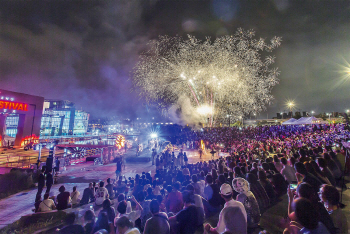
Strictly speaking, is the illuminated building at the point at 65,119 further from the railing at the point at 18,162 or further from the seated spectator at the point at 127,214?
the seated spectator at the point at 127,214

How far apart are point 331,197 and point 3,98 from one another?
113 ft

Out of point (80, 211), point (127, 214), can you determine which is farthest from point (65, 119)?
point (127, 214)

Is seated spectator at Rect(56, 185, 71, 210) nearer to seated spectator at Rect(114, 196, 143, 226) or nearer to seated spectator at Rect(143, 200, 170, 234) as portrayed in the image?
seated spectator at Rect(114, 196, 143, 226)

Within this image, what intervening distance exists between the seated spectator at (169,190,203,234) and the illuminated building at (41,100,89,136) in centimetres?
5865

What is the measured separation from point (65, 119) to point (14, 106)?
145 ft

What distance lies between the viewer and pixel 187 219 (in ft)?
9.81

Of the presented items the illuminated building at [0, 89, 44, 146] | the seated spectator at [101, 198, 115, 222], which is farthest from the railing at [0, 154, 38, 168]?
the seated spectator at [101, 198, 115, 222]

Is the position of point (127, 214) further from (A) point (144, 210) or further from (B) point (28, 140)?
(B) point (28, 140)

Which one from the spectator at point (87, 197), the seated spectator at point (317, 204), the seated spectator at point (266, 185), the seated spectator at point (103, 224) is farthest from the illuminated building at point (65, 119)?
the seated spectator at point (317, 204)

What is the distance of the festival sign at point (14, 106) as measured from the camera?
75.5 ft

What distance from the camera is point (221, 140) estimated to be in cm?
2494

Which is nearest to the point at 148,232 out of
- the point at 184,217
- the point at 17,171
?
the point at 184,217

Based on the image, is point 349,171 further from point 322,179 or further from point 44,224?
point 44,224

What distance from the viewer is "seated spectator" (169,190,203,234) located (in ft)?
9.63
